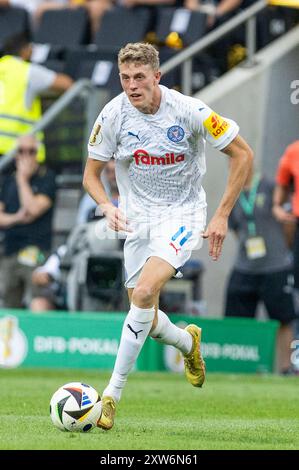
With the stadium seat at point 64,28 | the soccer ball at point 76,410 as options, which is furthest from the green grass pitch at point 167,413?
the stadium seat at point 64,28

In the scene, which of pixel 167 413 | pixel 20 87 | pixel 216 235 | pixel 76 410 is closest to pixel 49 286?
pixel 20 87

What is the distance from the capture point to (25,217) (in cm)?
1462

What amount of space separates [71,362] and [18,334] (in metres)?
0.64

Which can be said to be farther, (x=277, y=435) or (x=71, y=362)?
(x=71, y=362)

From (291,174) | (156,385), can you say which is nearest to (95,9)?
(291,174)

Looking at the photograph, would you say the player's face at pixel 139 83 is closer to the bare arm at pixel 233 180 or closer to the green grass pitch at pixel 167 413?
the bare arm at pixel 233 180

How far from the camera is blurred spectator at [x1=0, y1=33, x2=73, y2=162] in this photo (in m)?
14.6

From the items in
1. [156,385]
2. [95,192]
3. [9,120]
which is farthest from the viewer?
[9,120]

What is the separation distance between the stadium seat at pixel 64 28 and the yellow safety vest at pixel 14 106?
2.42 meters

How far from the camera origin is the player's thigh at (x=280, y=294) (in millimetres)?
14180

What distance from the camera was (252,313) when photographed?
14.4 m

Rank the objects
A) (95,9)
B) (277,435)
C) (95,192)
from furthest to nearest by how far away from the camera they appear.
A: (95,9) < (95,192) < (277,435)

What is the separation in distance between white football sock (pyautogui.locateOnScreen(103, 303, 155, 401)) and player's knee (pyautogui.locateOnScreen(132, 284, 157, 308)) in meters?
0.04

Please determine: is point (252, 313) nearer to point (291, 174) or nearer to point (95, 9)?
point (291, 174)
